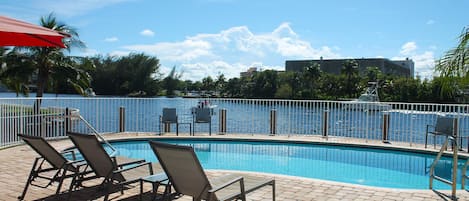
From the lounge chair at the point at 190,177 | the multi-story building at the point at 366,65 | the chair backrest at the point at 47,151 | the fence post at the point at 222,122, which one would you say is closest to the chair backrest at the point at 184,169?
the lounge chair at the point at 190,177

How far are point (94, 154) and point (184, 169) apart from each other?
1.27 meters

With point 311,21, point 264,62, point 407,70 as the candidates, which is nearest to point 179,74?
point 264,62

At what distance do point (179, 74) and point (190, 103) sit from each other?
39.7 metres

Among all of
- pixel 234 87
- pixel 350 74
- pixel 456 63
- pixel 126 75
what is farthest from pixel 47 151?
pixel 234 87

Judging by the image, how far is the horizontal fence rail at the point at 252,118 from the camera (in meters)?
9.31

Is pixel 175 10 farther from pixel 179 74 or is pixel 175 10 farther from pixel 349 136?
pixel 179 74

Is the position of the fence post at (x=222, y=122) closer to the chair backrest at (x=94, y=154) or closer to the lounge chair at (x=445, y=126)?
the lounge chair at (x=445, y=126)

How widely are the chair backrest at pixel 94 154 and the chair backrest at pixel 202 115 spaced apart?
699cm

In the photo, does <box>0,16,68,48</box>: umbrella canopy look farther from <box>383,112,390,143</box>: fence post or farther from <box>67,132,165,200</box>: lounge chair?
<box>383,112,390,143</box>: fence post

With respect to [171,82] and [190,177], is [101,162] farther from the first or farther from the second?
[171,82]

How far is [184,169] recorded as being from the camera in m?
3.54

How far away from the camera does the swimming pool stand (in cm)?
746

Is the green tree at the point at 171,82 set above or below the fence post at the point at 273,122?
above

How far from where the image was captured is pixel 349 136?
36.0 feet
